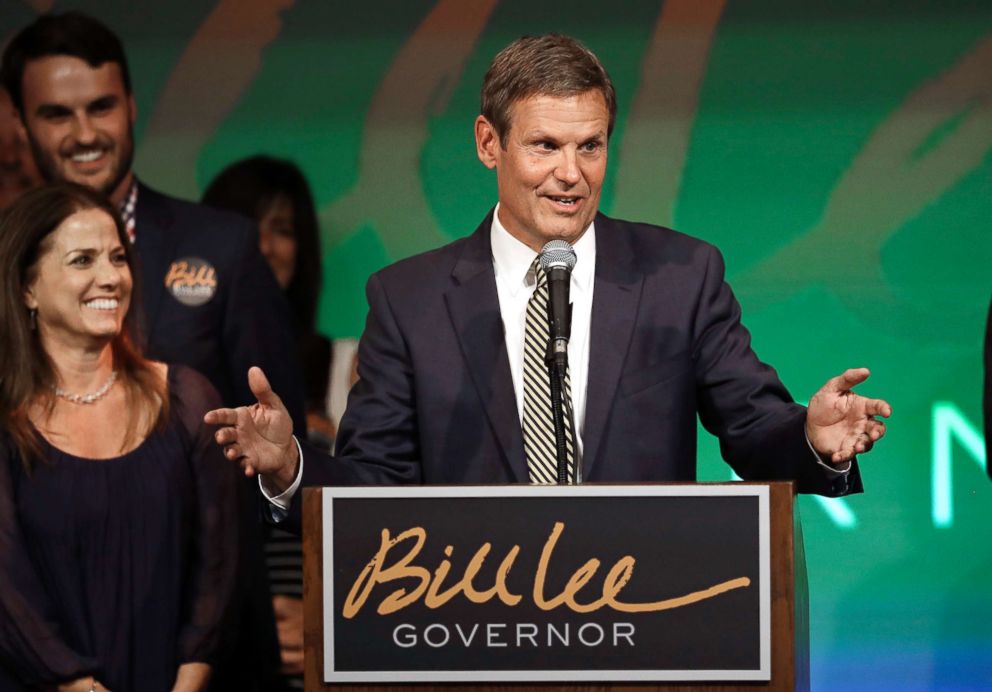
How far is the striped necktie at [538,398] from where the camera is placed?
2.59m

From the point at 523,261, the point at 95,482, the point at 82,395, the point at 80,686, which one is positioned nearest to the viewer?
the point at 523,261

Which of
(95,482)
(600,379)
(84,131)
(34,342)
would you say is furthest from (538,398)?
(84,131)

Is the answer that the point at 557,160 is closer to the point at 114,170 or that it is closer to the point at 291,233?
the point at 114,170

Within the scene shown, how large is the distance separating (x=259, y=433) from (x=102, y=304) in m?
1.27

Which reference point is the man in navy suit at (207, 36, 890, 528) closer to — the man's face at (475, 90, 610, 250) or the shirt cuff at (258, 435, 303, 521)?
the man's face at (475, 90, 610, 250)

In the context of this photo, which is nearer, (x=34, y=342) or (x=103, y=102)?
(x=34, y=342)

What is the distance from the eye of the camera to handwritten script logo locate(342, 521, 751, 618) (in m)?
2.10

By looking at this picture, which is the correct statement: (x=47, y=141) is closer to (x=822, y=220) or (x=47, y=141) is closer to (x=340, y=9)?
Result: (x=340, y=9)

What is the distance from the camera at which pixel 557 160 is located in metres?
2.66

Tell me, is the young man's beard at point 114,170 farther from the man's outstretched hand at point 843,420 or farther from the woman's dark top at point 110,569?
the man's outstretched hand at point 843,420

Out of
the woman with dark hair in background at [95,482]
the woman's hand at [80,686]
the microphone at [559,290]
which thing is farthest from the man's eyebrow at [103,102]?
the microphone at [559,290]

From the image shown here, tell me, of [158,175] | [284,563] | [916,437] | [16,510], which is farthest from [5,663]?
[916,437]

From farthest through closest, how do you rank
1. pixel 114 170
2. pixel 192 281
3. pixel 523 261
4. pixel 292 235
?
pixel 292 235, pixel 114 170, pixel 192 281, pixel 523 261

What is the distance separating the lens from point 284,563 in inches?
184
